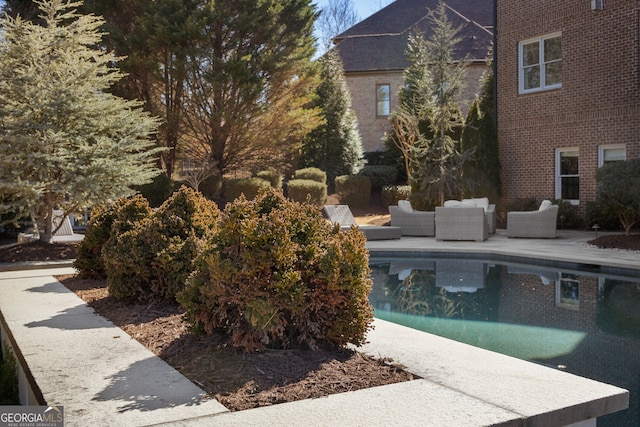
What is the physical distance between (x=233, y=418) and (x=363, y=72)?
2600 cm

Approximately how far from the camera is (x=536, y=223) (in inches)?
555

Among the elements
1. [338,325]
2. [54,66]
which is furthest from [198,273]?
[54,66]

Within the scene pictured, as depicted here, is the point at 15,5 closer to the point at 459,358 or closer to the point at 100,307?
the point at 100,307

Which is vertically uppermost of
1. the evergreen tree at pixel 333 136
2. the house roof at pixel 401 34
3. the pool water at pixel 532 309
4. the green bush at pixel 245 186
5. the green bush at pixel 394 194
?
the house roof at pixel 401 34

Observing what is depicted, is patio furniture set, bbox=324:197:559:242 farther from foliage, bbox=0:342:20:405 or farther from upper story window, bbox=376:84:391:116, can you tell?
upper story window, bbox=376:84:391:116

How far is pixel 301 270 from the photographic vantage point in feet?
13.6

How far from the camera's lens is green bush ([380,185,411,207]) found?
21103mm

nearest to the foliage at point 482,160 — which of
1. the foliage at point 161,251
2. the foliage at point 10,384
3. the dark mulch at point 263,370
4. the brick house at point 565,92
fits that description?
the brick house at point 565,92

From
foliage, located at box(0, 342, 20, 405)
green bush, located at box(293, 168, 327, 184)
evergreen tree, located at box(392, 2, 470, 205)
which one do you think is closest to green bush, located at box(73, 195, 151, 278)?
foliage, located at box(0, 342, 20, 405)

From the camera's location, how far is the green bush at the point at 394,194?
21103 millimetres

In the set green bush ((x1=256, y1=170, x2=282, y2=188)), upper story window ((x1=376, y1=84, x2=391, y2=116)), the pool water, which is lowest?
the pool water

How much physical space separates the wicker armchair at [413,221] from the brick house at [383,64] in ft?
37.6

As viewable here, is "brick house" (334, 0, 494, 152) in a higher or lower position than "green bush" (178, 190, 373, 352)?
higher

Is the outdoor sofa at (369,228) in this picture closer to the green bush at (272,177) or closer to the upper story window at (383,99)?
the green bush at (272,177)
